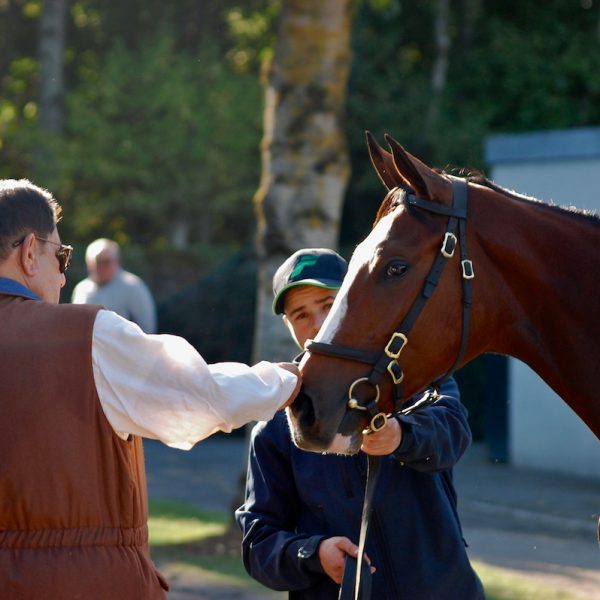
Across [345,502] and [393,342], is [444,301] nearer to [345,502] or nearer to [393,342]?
[393,342]

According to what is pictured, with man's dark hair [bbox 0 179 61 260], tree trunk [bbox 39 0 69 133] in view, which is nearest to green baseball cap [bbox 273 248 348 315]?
man's dark hair [bbox 0 179 61 260]

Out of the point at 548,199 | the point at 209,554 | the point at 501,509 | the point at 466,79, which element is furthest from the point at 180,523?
the point at 466,79

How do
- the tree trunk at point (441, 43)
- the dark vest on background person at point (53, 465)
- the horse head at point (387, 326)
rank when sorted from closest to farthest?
the dark vest on background person at point (53, 465), the horse head at point (387, 326), the tree trunk at point (441, 43)

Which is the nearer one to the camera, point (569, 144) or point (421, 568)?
point (421, 568)

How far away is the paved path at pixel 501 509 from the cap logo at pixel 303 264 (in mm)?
3986

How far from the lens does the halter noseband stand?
2.95 meters

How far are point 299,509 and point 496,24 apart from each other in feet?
71.8

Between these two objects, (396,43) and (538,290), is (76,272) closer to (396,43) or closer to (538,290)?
(396,43)

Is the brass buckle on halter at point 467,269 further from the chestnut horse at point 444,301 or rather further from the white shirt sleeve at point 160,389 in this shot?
the white shirt sleeve at point 160,389

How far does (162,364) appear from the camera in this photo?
2.71 metres

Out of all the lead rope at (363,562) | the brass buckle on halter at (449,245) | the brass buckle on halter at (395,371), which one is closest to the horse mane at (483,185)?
the brass buckle on halter at (449,245)

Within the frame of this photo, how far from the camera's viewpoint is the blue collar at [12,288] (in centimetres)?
282

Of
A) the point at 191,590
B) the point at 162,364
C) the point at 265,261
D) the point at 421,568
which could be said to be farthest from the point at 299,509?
the point at 265,261

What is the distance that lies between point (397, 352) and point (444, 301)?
202mm
